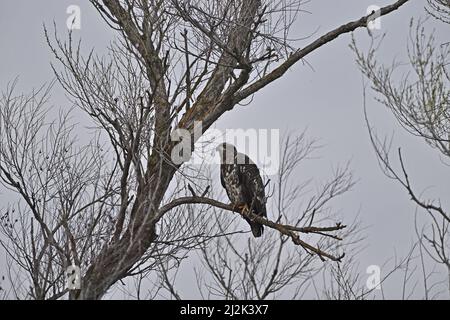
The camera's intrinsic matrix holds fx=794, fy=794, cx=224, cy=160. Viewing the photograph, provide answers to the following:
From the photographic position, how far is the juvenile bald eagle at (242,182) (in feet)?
24.5

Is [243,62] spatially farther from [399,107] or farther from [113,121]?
[399,107]

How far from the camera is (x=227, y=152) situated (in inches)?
→ 314

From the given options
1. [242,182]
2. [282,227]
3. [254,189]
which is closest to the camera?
[282,227]

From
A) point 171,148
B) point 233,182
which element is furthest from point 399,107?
point 171,148

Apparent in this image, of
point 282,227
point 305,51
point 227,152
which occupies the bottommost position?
point 282,227

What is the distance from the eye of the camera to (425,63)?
24.5ft

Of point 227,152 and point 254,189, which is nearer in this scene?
point 254,189

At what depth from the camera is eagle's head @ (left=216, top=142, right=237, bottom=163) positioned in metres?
7.96

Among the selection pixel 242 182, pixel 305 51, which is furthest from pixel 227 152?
pixel 305 51

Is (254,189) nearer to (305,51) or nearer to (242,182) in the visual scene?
(242,182)

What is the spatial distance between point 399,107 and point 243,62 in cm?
196

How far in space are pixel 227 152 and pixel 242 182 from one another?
0.42m

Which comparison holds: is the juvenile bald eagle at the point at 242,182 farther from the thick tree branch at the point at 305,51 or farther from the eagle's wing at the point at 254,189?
the thick tree branch at the point at 305,51

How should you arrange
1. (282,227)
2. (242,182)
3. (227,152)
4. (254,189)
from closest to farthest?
1. (282,227)
2. (254,189)
3. (242,182)
4. (227,152)
